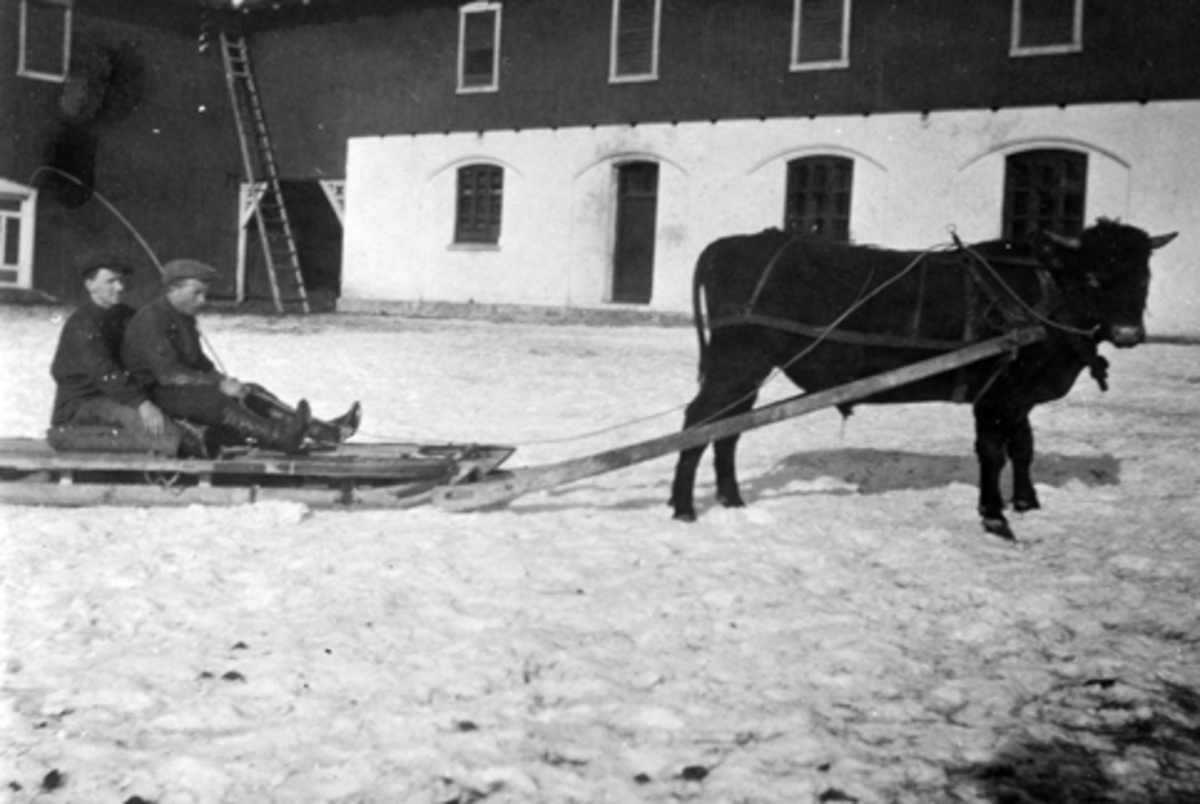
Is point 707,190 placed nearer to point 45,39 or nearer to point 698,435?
→ point 45,39

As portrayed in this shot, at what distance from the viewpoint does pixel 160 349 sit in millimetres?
6070

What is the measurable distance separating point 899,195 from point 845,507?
524 inches

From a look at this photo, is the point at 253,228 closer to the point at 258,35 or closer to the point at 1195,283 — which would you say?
the point at 258,35

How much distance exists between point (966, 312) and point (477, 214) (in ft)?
59.7

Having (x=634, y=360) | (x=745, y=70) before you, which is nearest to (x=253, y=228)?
(x=745, y=70)

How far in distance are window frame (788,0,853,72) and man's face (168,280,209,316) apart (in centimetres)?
1531

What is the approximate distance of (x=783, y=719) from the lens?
351 cm

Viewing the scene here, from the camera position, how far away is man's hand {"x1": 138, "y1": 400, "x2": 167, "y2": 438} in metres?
5.85

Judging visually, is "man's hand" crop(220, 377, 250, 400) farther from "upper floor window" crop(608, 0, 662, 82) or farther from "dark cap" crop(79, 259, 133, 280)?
"upper floor window" crop(608, 0, 662, 82)

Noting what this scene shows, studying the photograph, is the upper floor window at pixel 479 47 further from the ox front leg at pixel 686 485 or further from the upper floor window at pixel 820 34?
the ox front leg at pixel 686 485

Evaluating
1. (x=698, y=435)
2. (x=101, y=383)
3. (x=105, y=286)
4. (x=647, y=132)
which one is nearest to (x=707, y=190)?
(x=647, y=132)

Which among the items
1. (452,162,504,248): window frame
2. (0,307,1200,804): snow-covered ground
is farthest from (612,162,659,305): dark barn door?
(0,307,1200,804): snow-covered ground

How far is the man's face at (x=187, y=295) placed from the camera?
6398 mm

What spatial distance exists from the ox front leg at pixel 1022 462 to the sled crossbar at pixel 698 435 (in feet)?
2.15
